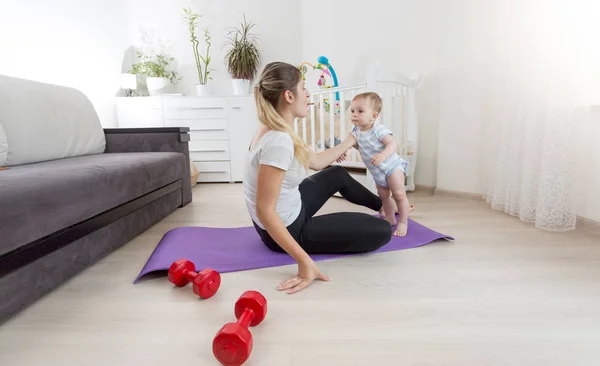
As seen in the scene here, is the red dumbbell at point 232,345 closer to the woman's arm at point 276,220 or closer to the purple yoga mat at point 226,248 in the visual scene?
the woman's arm at point 276,220

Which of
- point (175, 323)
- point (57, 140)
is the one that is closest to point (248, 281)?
point (175, 323)

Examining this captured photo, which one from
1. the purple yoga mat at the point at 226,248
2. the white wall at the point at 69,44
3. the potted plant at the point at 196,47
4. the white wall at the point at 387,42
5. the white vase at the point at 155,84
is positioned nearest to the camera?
the purple yoga mat at the point at 226,248

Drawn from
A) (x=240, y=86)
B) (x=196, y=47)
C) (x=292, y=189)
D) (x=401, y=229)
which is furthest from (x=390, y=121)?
(x=196, y=47)

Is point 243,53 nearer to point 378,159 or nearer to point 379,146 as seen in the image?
point 379,146

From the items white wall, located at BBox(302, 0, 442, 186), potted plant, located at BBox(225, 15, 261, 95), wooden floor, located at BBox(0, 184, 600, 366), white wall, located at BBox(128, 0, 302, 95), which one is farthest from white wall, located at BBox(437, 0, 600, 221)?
potted plant, located at BBox(225, 15, 261, 95)

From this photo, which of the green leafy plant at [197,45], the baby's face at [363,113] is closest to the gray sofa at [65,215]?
the baby's face at [363,113]

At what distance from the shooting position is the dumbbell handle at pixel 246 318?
2.95 ft

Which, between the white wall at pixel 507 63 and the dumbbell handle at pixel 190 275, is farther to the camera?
the white wall at pixel 507 63

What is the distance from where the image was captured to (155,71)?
3668mm

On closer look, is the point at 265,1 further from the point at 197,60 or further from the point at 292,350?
the point at 292,350

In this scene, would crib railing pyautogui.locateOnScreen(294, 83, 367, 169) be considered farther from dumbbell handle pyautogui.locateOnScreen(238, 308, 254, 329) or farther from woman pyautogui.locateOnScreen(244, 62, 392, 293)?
dumbbell handle pyautogui.locateOnScreen(238, 308, 254, 329)

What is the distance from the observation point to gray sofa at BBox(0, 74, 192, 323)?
1039 millimetres

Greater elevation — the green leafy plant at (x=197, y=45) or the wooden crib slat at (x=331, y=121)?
the green leafy plant at (x=197, y=45)

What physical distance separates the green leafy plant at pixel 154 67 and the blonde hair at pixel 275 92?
9.33ft
